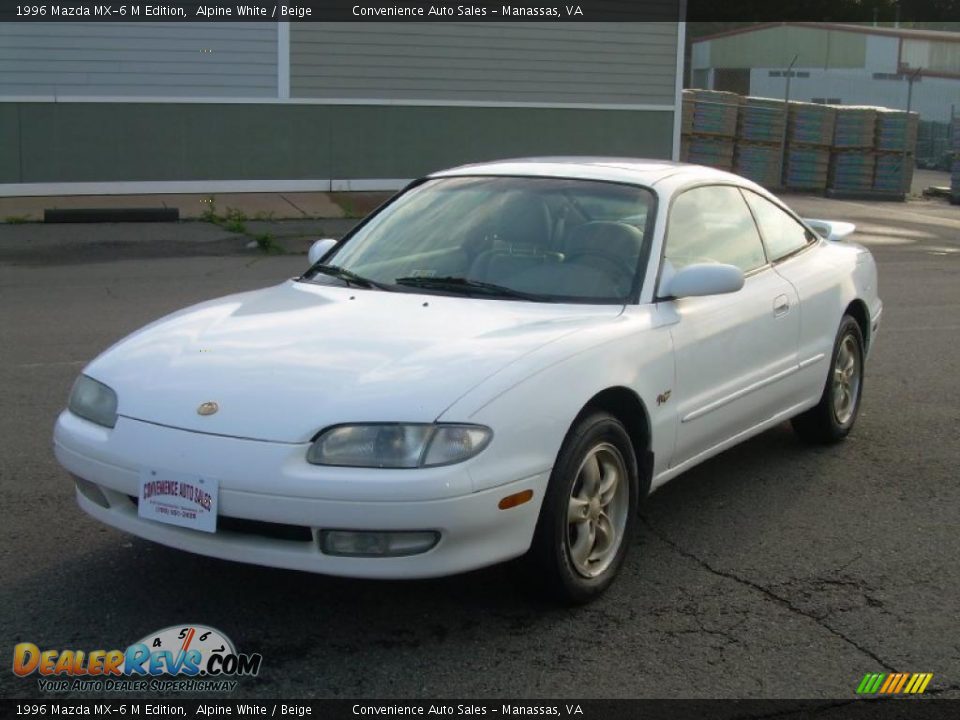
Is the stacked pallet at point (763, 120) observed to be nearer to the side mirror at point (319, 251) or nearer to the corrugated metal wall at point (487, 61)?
the corrugated metal wall at point (487, 61)

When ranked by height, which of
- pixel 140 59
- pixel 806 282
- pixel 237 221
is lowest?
pixel 237 221

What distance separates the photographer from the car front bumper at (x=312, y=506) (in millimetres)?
3660

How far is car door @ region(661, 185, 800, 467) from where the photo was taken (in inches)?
193

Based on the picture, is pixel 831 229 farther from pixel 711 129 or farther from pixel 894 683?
pixel 711 129

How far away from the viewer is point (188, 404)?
12.9 feet

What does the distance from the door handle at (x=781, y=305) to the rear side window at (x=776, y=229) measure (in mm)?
252

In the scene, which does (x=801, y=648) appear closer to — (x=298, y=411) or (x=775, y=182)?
(x=298, y=411)

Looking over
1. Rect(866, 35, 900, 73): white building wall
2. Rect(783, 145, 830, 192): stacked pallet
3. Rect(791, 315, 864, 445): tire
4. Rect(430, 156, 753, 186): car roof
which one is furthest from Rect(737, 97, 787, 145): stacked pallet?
Rect(866, 35, 900, 73): white building wall

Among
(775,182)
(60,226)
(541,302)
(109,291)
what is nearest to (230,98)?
(60,226)

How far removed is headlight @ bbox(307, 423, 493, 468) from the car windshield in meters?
1.15

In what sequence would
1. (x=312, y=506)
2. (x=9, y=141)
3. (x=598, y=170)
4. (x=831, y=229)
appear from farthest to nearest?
(x=9, y=141)
(x=831, y=229)
(x=598, y=170)
(x=312, y=506)

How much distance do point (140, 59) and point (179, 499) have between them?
1551 centimetres

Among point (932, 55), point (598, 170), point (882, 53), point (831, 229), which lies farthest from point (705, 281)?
point (932, 55)

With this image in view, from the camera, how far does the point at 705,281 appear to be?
480 cm
